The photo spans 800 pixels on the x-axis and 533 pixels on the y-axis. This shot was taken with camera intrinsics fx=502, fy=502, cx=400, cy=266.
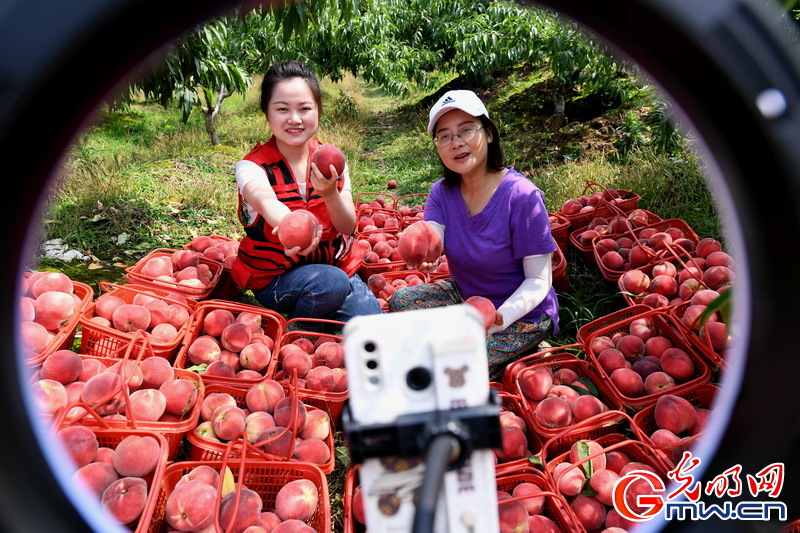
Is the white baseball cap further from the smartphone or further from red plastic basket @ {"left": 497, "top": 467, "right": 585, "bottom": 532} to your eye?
the smartphone

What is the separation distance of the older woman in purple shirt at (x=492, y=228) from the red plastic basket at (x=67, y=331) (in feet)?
3.68

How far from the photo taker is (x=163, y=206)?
11.7 feet

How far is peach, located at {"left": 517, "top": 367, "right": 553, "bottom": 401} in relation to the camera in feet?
4.99

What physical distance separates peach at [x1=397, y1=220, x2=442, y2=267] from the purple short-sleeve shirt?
8.6 inches

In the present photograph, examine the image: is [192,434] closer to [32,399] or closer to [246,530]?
[246,530]

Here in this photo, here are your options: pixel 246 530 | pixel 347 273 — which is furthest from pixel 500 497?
pixel 347 273

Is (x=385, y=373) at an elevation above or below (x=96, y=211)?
below

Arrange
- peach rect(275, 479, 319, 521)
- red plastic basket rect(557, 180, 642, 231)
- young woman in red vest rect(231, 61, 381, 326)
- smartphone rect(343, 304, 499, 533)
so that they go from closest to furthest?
smartphone rect(343, 304, 499, 533)
peach rect(275, 479, 319, 521)
young woman in red vest rect(231, 61, 381, 326)
red plastic basket rect(557, 180, 642, 231)

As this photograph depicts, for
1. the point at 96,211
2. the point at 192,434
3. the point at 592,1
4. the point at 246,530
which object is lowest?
the point at 246,530

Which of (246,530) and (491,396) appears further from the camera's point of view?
(246,530)

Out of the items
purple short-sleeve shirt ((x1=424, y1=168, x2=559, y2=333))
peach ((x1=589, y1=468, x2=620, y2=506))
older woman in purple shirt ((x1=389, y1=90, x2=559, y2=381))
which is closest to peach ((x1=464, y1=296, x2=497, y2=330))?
older woman in purple shirt ((x1=389, y1=90, x2=559, y2=381))

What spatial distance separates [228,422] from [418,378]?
3.49 ft

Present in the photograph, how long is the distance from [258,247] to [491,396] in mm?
1780

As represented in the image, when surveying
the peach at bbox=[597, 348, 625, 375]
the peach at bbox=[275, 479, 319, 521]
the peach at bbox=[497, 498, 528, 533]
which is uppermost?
the peach at bbox=[597, 348, 625, 375]
